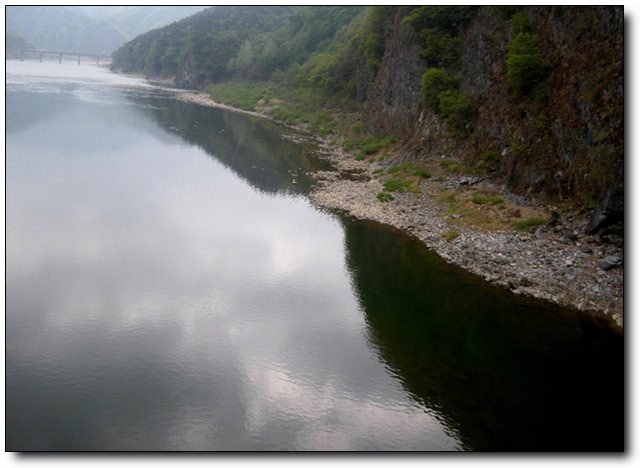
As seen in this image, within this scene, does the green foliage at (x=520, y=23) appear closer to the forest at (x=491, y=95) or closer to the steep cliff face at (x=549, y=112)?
the forest at (x=491, y=95)

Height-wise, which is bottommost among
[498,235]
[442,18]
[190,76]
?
[498,235]

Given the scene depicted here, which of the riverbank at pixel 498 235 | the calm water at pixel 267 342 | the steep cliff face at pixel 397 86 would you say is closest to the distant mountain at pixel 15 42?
the steep cliff face at pixel 397 86

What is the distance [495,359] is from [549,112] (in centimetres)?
1609

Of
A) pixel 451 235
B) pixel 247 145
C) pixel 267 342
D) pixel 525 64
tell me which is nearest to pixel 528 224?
pixel 451 235

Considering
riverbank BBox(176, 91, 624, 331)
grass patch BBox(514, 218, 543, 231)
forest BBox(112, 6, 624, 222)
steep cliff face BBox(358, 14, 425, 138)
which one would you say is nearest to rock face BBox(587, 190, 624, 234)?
forest BBox(112, 6, 624, 222)

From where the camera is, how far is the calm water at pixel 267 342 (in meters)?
12.2

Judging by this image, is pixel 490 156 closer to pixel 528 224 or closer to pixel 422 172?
pixel 422 172

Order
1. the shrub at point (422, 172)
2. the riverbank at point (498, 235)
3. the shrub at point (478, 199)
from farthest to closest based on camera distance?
the shrub at point (422, 172)
the shrub at point (478, 199)
the riverbank at point (498, 235)

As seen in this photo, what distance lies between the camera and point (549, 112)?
25.1m

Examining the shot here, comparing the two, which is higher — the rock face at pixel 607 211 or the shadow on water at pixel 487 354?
the rock face at pixel 607 211

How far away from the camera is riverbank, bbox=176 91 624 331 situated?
18531mm

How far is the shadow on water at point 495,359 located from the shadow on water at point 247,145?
15543mm

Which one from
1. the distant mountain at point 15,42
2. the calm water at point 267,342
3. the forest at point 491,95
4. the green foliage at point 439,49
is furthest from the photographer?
the distant mountain at point 15,42

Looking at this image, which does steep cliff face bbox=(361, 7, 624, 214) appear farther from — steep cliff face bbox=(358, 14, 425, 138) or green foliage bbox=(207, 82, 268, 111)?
green foliage bbox=(207, 82, 268, 111)
